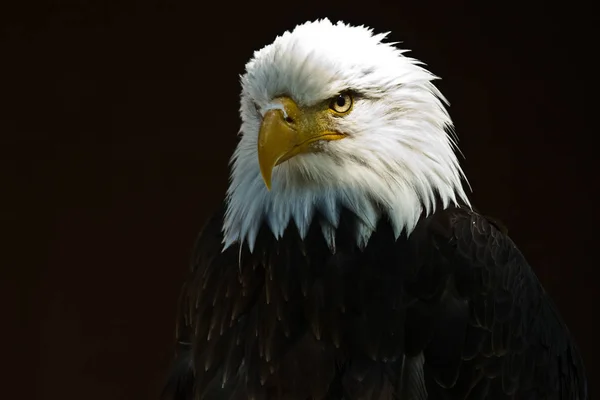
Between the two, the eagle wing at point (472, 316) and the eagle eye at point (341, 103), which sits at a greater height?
the eagle eye at point (341, 103)

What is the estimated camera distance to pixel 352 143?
6.88 ft

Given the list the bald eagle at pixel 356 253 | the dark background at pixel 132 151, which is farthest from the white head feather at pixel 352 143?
the dark background at pixel 132 151

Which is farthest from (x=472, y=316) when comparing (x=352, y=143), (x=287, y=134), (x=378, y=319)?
(x=287, y=134)

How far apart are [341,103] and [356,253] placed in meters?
0.32

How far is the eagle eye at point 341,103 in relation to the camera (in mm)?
2084

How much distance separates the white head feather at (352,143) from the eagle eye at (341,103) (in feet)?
0.05

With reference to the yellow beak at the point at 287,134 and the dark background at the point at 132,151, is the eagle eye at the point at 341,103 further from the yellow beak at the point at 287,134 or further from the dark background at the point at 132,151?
the dark background at the point at 132,151

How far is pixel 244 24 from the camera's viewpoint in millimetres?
3619

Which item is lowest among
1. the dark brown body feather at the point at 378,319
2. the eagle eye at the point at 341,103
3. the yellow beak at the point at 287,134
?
the dark brown body feather at the point at 378,319

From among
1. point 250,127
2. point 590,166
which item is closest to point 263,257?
point 250,127

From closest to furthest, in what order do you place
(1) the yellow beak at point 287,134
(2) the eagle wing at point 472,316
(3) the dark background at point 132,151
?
(1) the yellow beak at point 287,134 → (2) the eagle wing at point 472,316 → (3) the dark background at point 132,151

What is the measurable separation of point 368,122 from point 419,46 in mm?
1555

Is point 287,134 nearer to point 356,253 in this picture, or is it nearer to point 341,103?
point 341,103

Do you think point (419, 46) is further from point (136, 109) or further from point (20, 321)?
point (20, 321)
